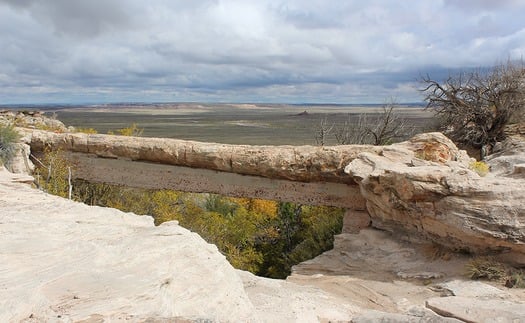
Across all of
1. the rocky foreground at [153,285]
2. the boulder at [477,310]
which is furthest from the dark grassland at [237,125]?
the boulder at [477,310]

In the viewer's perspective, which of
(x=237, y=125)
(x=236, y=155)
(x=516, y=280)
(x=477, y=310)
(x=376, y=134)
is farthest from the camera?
(x=237, y=125)

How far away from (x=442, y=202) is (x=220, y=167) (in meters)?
4.85

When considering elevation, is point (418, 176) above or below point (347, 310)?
above

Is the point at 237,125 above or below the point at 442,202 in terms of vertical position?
below

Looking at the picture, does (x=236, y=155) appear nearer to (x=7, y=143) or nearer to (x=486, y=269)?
(x=486, y=269)

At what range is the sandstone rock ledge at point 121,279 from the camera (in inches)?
134

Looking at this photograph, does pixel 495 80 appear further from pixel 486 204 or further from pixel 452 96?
pixel 486 204

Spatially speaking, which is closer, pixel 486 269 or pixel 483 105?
pixel 486 269

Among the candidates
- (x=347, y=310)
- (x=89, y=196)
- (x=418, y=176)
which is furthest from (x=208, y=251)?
(x=89, y=196)

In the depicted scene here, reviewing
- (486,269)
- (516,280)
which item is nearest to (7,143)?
(486,269)

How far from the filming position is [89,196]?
1433 cm

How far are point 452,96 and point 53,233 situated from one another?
13.4 m

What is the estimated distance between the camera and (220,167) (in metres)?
10.3

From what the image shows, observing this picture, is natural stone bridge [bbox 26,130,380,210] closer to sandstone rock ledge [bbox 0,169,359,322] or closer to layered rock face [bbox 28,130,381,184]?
layered rock face [bbox 28,130,381,184]
